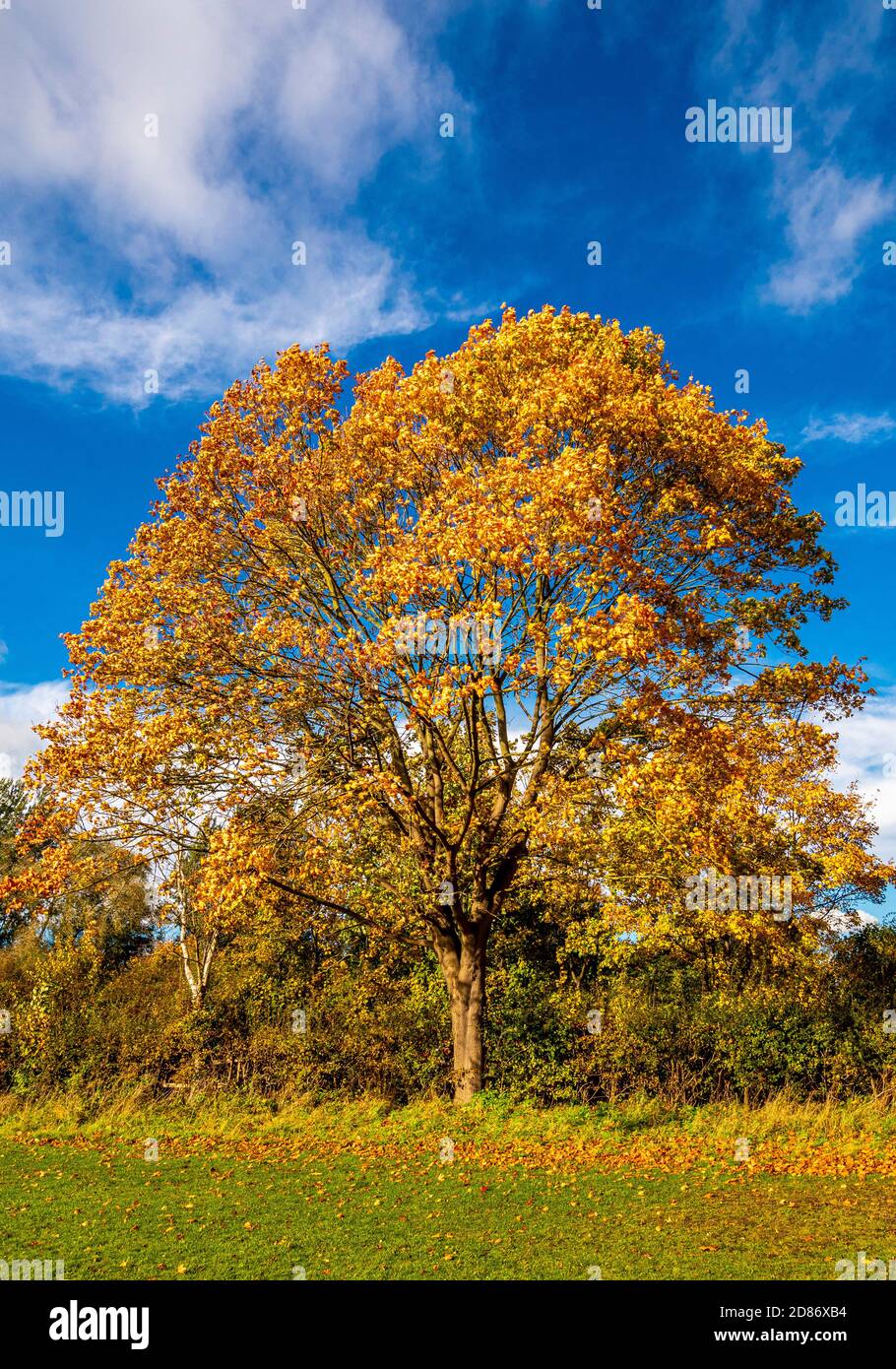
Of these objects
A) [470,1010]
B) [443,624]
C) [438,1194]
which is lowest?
[438,1194]

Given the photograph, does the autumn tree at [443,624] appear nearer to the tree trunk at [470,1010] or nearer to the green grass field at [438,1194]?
the tree trunk at [470,1010]

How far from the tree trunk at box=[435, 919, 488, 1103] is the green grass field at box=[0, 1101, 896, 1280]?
2.89ft

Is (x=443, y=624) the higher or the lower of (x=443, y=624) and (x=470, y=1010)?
the higher

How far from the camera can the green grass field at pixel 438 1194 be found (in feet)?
30.0

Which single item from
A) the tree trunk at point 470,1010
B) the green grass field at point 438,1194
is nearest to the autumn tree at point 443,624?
the tree trunk at point 470,1010

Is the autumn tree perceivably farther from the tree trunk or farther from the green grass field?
the green grass field

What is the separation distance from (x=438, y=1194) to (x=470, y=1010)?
6244 millimetres

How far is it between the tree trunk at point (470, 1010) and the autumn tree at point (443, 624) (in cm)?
6

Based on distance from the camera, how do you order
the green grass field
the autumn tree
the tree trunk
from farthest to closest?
1. the tree trunk
2. the autumn tree
3. the green grass field

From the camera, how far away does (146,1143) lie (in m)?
16.1

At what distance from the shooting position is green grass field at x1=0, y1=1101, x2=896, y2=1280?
913cm

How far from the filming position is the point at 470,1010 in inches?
729

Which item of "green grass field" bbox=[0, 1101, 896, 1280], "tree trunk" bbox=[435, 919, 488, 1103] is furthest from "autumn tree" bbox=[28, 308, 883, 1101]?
"green grass field" bbox=[0, 1101, 896, 1280]
